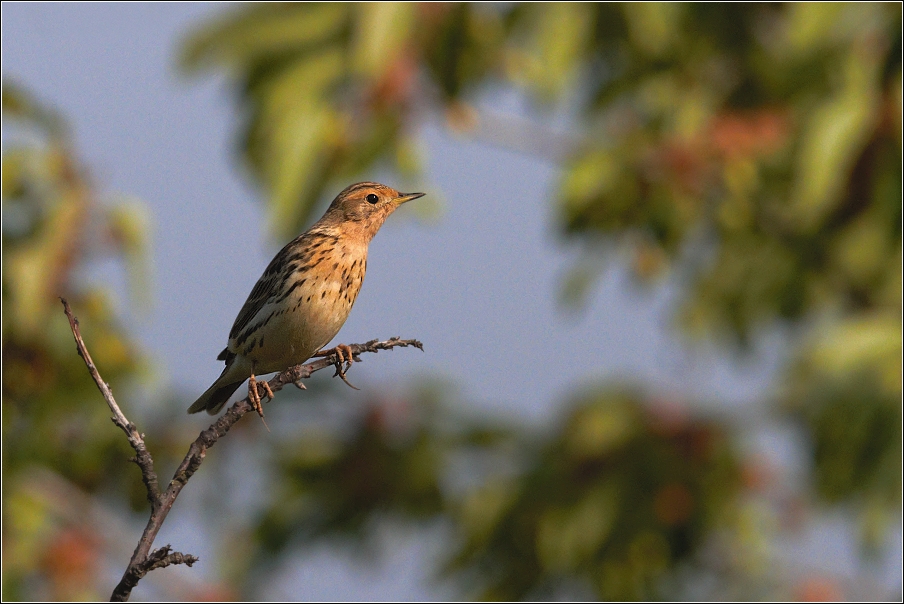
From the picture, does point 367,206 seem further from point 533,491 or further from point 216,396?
point 533,491

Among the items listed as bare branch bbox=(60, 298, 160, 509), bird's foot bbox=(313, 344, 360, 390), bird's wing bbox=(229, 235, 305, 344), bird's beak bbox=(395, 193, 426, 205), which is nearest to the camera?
bare branch bbox=(60, 298, 160, 509)

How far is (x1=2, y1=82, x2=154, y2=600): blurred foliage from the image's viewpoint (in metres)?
6.88

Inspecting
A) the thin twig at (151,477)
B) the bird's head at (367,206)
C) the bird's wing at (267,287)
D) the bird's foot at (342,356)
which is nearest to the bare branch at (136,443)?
the thin twig at (151,477)

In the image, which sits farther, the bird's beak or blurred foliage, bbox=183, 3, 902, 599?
the bird's beak

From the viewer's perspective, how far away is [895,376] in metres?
5.76

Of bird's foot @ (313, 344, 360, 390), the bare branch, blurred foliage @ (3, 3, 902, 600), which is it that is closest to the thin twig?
the bare branch

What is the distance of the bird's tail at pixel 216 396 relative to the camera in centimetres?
723

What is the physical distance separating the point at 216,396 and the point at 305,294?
99 centimetres

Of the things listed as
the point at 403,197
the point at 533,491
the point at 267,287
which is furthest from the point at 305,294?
the point at 533,491

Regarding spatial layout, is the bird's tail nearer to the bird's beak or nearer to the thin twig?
the bird's beak

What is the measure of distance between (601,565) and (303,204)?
318 centimetres

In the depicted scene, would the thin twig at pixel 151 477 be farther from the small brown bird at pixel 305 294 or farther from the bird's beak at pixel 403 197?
the bird's beak at pixel 403 197

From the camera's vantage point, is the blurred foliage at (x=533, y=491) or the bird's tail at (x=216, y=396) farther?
the blurred foliage at (x=533, y=491)

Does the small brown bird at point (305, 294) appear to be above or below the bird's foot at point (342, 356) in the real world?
above
